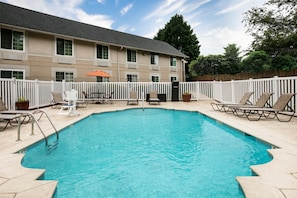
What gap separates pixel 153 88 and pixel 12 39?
31.1 ft

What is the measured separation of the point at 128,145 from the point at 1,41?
37.8ft

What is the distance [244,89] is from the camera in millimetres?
8875

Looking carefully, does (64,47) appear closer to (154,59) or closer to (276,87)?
(154,59)

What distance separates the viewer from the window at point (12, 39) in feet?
36.9

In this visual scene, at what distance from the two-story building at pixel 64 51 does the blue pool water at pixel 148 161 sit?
29.6 feet

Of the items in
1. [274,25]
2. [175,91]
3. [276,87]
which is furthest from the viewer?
[175,91]

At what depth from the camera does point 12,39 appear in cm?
1161

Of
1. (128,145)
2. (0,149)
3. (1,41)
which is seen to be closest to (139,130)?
(128,145)

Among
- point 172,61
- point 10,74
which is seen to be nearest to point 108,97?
point 10,74

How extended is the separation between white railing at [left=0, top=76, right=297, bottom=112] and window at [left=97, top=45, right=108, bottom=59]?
11.8 feet

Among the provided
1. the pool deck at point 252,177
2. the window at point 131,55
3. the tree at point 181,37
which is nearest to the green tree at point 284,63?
the window at point 131,55

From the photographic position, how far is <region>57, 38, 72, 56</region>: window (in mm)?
13712

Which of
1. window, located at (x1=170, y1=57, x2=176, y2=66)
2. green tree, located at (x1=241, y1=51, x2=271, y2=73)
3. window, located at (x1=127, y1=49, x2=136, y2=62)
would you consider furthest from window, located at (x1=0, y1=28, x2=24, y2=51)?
green tree, located at (x1=241, y1=51, x2=271, y2=73)

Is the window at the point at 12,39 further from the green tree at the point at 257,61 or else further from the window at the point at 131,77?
the green tree at the point at 257,61
